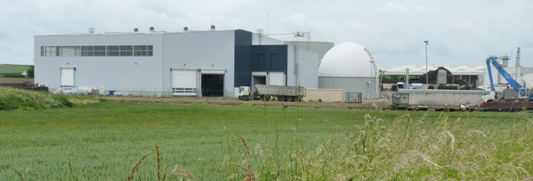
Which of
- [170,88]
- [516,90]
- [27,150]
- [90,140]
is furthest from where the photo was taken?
[170,88]

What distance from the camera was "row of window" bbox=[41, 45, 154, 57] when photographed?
6581cm

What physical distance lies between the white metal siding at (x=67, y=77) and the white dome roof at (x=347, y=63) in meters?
32.4

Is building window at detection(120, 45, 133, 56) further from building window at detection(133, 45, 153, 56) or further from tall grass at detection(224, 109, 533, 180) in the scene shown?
tall grass at detection(224, 109, 533, 180)

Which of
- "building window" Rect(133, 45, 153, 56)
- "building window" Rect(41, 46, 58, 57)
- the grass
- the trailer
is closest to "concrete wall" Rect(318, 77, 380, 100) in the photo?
the trailer

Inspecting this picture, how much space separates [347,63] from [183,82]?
79.1ft

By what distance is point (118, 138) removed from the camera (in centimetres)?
1566

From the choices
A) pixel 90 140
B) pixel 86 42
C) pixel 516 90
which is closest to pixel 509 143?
pixel 90 140

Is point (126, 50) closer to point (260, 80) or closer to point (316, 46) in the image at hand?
point (260, 80)

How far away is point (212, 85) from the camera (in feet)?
219

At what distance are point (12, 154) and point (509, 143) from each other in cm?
912

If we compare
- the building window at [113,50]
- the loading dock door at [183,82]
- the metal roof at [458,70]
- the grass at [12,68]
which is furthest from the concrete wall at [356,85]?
the grass at [12,68]

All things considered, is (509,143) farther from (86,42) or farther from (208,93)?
(86,42)

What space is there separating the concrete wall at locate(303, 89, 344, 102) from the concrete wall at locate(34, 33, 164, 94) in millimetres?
16644

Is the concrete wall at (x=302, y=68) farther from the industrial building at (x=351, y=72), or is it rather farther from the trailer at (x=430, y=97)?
the trailer at (x=430, y=97)
